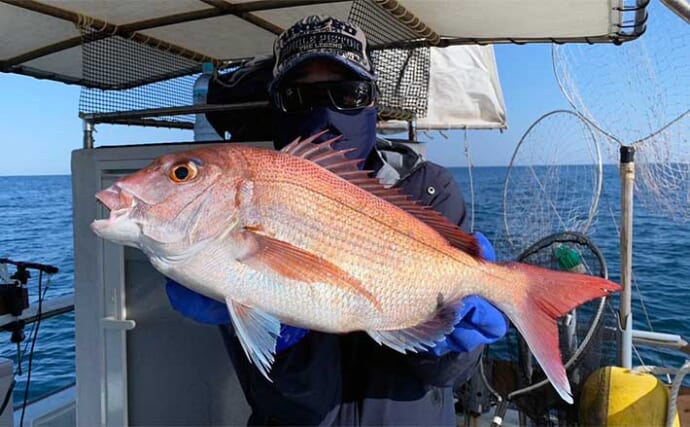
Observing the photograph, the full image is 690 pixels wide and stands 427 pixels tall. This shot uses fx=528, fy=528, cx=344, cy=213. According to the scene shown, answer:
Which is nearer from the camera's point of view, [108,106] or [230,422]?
[230,422]

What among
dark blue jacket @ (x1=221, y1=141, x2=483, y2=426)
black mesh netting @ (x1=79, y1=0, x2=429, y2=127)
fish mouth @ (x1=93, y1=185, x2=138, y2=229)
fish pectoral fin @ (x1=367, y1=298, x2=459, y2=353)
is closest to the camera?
fish mouth @ (x1=93, y1=185, x2=138, y2=229)

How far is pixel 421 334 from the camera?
143 cm

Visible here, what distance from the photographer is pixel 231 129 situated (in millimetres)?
2840

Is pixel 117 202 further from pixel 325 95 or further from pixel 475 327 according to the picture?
pixel 475 327

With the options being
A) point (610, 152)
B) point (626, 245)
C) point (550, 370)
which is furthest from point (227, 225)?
point (610, 152)

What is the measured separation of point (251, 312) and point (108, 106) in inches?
95.5

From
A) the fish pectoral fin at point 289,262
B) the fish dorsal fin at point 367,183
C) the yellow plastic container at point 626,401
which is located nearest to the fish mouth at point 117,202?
the fish pectoral fin at point 289,262

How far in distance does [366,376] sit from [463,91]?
4.63m

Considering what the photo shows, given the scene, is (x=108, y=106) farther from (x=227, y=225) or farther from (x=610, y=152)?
(x=610, y=152)

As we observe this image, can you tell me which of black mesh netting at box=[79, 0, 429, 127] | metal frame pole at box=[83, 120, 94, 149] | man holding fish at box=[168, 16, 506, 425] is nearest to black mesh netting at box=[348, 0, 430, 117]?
black mesh netting at box=[79, 0, 429, 127]

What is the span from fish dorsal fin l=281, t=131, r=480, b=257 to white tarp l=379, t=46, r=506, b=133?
13.9ft

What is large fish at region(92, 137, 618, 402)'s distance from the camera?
1276mm

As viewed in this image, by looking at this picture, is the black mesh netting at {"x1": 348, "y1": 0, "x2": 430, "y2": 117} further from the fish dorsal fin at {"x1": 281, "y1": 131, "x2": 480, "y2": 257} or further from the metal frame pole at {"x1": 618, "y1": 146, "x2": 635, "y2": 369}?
the fish dorsal fin at {"x1": 281, "y1": 131, "x2": 480, "y2": 257}

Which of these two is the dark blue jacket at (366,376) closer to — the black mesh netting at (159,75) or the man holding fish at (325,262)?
the man holding fish at (325,262)
